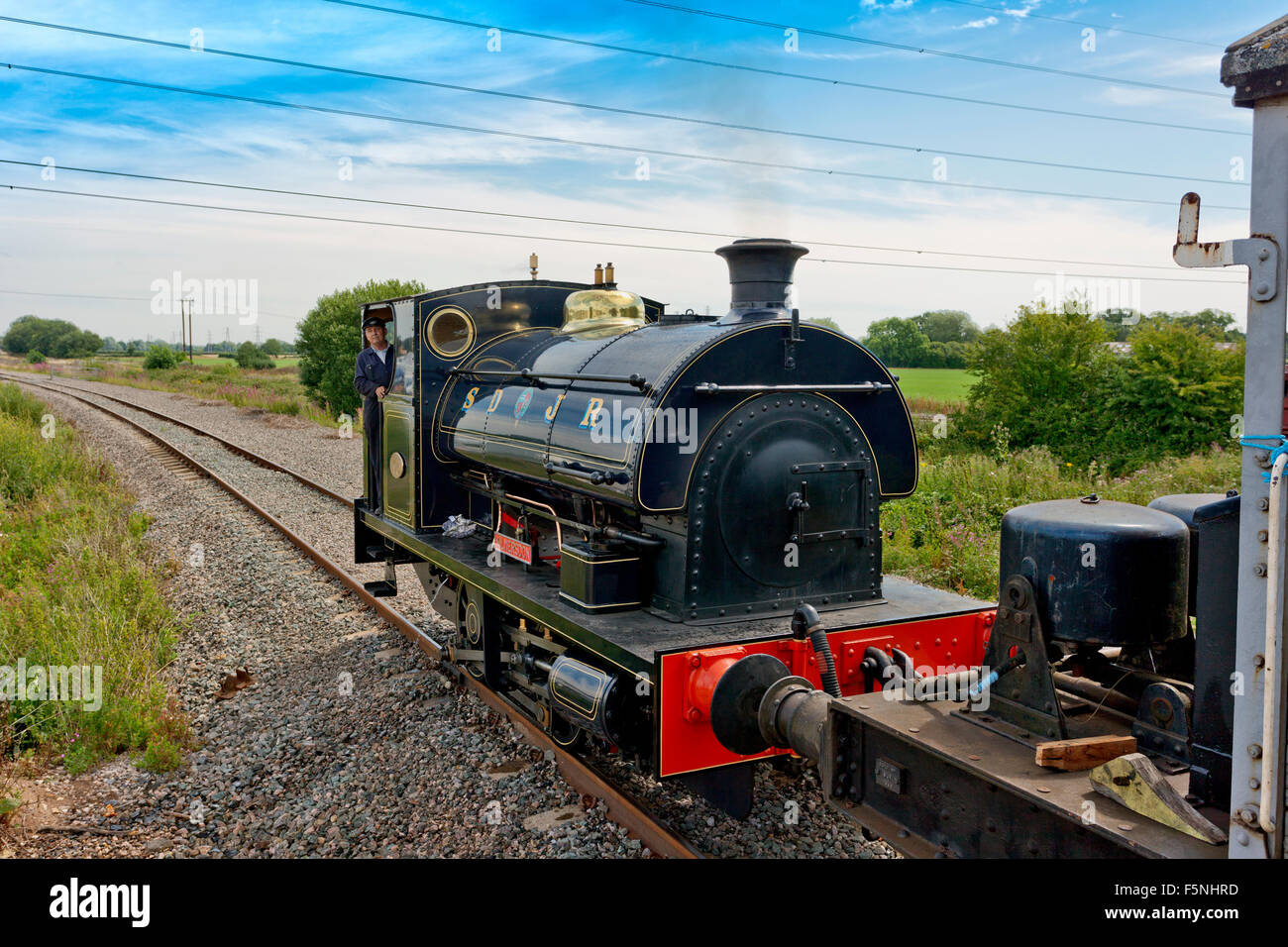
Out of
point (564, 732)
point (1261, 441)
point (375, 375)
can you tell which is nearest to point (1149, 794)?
point (1261, 441)

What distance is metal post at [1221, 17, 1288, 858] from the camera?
2.06 m

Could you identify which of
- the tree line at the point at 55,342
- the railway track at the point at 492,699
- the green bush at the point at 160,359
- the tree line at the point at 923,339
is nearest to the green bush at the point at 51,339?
the tree line at the point at 55,342

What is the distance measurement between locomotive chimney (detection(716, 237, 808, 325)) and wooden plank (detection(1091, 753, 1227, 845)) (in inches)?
126

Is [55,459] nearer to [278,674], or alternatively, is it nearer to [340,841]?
[278,674]

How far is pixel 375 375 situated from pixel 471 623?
8.87ft

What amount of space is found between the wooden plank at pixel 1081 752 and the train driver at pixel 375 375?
256 inches

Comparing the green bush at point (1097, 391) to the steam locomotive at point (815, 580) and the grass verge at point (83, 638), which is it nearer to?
the steam locomotive at point (815, 580)

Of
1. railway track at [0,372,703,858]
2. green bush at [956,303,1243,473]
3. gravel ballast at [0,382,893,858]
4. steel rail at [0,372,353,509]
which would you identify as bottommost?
gravel ballast at [0,382,893,858]

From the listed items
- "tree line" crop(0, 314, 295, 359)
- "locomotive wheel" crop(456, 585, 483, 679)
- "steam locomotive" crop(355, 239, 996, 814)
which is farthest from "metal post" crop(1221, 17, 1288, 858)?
"tree line" crop(0, 314, 295, 359)

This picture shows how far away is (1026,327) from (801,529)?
1667 centimetres

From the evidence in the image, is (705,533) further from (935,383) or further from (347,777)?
(935,383)

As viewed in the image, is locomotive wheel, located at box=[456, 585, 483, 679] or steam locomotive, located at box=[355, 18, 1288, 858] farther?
locomotive wheel, located at box=[456, 585, 483, 679]

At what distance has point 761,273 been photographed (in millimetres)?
5312

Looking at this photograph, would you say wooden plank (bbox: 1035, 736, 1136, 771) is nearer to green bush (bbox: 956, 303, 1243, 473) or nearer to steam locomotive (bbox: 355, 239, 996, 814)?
steam locomotive (bbox: 355, 239, 996, 814)
